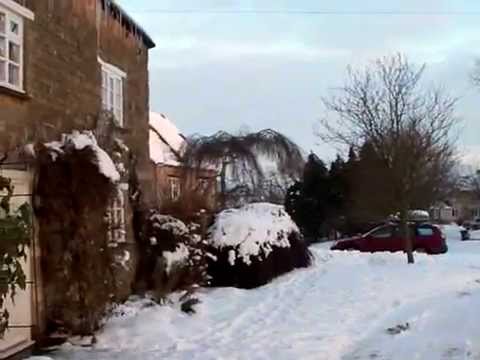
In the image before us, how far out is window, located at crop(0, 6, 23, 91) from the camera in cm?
1062

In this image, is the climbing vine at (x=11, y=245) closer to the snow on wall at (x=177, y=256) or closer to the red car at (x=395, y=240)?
the snow on wall at (x=177, y=256)

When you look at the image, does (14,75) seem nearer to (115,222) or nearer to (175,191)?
(115,222)

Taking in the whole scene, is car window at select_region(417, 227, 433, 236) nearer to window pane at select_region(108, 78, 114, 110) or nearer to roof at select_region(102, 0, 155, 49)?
roof at select_region(102, 0, 155, 49)

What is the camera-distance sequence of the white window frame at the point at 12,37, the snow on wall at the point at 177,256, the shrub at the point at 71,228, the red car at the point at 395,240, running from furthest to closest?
the red car at the point at 395,240 < the snow on wall at the point at 177,256 < the shrub at the point at 71,228 < the white window frame at the point at 12,37

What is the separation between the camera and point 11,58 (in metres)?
A: 11.0

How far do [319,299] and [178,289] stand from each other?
2.74 meters

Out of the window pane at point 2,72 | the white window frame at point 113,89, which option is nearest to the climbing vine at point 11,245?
the window pane at point 2,72

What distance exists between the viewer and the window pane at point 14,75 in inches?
431

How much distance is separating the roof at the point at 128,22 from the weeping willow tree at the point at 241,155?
7707 mm

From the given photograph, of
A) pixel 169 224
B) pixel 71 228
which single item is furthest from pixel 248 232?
pixel 71 228

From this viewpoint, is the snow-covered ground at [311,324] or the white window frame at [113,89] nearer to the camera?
the snow-covered ground at [311,324]

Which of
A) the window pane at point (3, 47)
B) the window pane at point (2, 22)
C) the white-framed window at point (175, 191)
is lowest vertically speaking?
the white-framed window at point (175, 191)

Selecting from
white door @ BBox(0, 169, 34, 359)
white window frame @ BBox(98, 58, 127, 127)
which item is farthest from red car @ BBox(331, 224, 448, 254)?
white door @ BBox(0, 169, 34, 359)

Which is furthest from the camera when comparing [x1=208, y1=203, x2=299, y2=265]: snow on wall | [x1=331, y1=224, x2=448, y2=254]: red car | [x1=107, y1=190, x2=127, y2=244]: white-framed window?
[x1=331, y1=224, x2=448, y2=254]: red car
